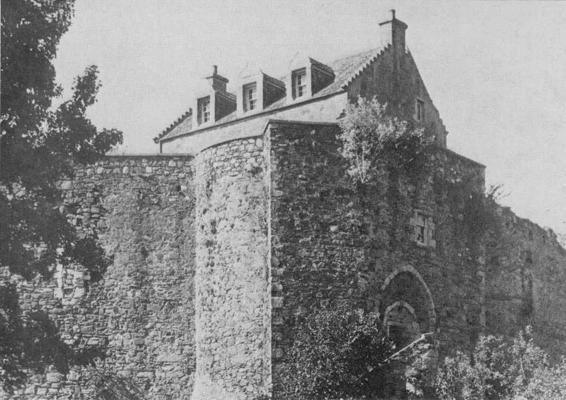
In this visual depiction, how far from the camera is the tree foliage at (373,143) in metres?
22.3

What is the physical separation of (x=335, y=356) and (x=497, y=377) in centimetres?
544

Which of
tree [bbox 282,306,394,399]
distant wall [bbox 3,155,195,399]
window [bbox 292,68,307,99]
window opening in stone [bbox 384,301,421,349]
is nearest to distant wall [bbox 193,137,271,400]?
distant wall [bbox 3,155,195,399]

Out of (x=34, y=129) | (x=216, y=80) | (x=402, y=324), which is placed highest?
(x=216, y=80)

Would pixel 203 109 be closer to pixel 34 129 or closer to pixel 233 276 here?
pixel 233 276

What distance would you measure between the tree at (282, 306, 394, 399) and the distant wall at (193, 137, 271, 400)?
2.52 feet

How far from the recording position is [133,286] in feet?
78.2

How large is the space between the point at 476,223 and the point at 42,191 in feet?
46.0

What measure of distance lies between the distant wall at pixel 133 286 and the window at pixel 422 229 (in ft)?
19.3

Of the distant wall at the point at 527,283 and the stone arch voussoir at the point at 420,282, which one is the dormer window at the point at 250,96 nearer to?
the distant wall at the point at 527,283

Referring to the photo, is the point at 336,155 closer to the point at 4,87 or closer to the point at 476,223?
the point at 476,223

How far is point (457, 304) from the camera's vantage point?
25141 millimetres

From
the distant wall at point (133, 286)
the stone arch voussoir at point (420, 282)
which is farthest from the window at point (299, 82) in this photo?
the stone arch voussoir at point (420, 282)

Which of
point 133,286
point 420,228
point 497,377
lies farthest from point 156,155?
point 497,377

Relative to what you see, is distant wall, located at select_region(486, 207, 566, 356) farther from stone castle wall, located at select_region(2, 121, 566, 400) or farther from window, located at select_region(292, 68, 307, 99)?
window, located at select_region(292, 68, 307, 99)
